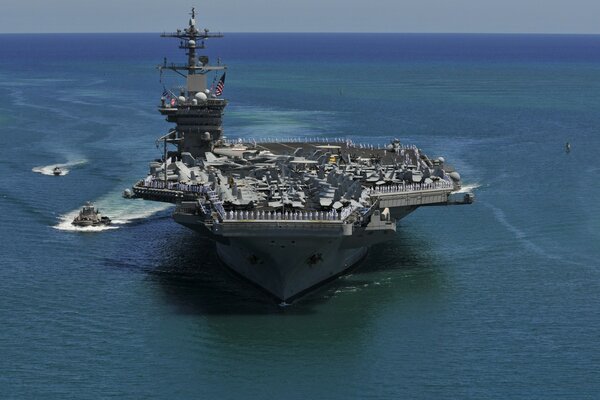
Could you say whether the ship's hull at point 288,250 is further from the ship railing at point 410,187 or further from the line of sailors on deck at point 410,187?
the line of sailors on deck at point 410,187

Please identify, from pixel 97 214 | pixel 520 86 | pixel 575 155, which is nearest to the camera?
pixel 97 214

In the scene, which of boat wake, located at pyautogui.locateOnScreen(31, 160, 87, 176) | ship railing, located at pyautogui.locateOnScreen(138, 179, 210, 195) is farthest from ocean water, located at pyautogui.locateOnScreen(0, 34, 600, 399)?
ship railing, located at pyautogui.locateOnScreen(138, 179, 210, 195)

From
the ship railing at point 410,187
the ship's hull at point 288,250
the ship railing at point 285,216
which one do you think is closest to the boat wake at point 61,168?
the ship's hull at point 288,250

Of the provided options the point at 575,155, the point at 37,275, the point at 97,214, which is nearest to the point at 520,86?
the point at 575,155

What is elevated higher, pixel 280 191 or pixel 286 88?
pixel 286 88

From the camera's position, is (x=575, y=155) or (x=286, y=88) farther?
(x=286, y=88)

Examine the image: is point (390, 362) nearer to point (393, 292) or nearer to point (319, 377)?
point (319, 377)
